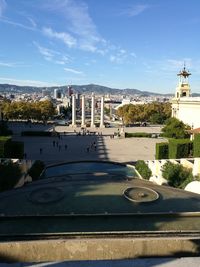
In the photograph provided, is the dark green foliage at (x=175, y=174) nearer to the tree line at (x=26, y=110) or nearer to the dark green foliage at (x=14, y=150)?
the dark green foliage at (x=14, y=150)

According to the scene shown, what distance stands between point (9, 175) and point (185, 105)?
6002cm

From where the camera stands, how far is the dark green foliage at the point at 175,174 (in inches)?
940

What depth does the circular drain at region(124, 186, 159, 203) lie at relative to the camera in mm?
9898

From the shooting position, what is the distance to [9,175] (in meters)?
23.3

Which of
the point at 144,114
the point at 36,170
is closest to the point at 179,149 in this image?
the point at 36,170

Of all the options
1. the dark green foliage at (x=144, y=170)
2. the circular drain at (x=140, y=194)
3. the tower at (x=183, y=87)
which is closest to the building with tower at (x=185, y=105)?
the tower at (x=183, y=87)

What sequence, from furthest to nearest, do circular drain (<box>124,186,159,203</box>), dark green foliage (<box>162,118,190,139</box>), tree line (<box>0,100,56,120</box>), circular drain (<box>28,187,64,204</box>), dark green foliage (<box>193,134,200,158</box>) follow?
tree line (<box>0,100,56,120</box>), dark green foliage (<box>162,118,190,139</box>), dark green foliage (<box>193,134,200,158</box>), circular drain (<box>124,186,159,203</box>), circular drain (<box>28,187,64,204</box>)

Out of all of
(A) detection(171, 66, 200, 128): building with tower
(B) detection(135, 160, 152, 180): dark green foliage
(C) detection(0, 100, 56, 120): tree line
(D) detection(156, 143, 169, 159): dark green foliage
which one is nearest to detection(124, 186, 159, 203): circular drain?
(B) detection(135, 160, 152, 180): dark green foliage

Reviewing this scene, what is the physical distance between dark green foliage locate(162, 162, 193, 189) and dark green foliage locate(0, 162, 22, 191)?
395 inches

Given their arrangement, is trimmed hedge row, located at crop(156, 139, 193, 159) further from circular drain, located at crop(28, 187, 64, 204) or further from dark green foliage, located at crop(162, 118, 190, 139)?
circular drain, located at crop(28, 187, 64, 204)

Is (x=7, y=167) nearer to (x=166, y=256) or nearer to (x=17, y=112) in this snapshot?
(x=166, y=256)

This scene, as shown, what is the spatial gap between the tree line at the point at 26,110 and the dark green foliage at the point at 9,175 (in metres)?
76.8

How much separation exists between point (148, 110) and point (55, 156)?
69.1m

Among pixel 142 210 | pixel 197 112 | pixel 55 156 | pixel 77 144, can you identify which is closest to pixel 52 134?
pixel 77 144
